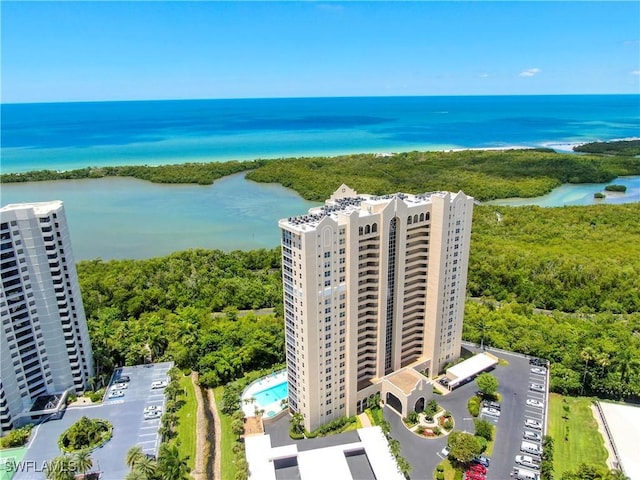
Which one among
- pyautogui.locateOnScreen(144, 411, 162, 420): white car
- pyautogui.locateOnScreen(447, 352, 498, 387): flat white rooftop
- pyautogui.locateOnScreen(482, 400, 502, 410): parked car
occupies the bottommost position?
pyautogui.locateOnScreen(482, 400, 502, 410): parked car

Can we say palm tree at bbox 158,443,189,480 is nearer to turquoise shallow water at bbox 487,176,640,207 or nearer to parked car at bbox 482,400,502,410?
parked car at bbox 482,400,502,410

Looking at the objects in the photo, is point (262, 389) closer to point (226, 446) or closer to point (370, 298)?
point (226, 446)

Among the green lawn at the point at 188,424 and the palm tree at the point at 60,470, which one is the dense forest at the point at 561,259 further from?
the palm tree at the point at 60,470

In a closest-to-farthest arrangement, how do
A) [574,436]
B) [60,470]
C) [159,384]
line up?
[60,470] < [574,436] < [159,384]

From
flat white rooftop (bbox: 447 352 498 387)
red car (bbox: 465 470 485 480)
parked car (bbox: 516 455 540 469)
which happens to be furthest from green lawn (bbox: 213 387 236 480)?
parked car (bbox: 516 455 540 469)

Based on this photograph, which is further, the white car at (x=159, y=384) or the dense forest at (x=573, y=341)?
the white car at (x=159, y=384)

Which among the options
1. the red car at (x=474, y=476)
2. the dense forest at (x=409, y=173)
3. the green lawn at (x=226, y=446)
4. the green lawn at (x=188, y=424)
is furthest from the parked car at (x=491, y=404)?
the dense forest at (x=409, y=173)

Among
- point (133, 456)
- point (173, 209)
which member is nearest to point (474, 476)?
point (133, 456)
